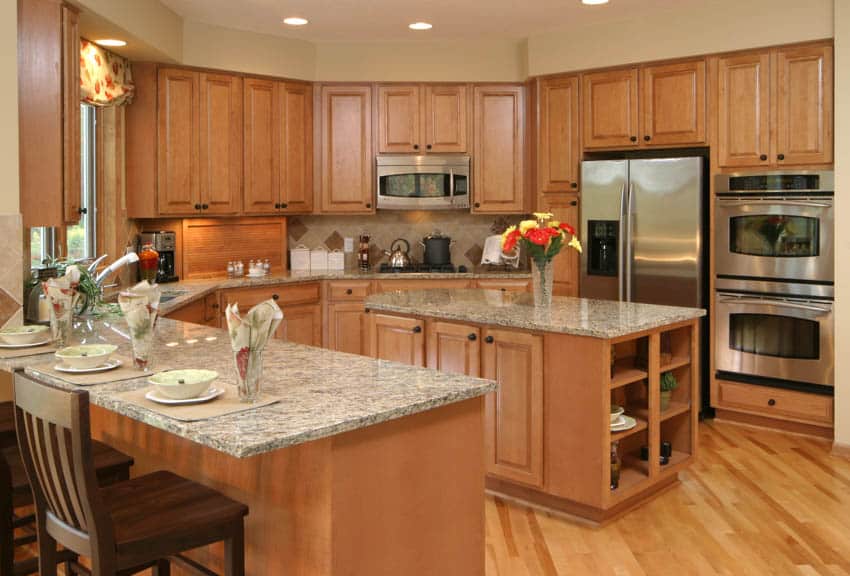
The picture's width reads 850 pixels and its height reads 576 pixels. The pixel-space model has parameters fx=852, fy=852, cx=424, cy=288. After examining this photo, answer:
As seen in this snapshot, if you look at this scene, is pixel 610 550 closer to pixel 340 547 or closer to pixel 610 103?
pixel 340 547

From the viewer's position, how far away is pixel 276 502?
2203 mm

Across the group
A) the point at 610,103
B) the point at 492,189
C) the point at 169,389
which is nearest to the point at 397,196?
the point at 492,189

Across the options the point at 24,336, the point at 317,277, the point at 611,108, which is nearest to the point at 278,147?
the point at 317,277

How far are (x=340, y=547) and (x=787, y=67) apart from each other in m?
4.20

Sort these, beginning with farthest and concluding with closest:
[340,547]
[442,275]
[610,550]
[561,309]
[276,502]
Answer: [442,275] < [561,309] < [610,550] < [276,502] < [340,547]

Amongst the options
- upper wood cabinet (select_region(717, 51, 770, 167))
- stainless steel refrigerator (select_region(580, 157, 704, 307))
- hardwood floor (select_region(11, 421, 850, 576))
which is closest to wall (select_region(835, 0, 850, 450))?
hardwood floor (select_region(11, 421, 850, 576))

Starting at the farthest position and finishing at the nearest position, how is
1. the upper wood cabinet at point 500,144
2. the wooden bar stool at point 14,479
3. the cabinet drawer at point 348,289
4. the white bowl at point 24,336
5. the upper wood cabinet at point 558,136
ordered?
the upper wood cabinet at point 500,144 → the cabinet drawer at point 348,289 → the upper wood cabinet at point 558,136 → the white bowl at point 24,336 → the wooden bar stool at point 14,479

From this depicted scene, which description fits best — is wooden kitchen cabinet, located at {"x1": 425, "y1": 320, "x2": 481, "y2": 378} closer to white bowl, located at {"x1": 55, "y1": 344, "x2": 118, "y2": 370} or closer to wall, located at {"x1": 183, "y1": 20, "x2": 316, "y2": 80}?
white bowl, located at {"x1": 55, "y1": 344, "x2": 118, "y2": 370}

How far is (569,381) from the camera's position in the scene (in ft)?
11.9

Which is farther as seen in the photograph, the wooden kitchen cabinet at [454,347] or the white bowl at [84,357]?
the wooden kitchen cabinet at [454,347]

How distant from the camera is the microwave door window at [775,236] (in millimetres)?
4891

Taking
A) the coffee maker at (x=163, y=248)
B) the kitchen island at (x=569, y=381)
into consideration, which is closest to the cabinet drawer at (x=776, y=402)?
the kitchen island at (x=569, y=381)

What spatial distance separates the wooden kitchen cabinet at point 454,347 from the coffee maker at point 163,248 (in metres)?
2.28

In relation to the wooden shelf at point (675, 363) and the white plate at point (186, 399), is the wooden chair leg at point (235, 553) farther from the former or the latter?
the wooden shelf at point (675, 363)
